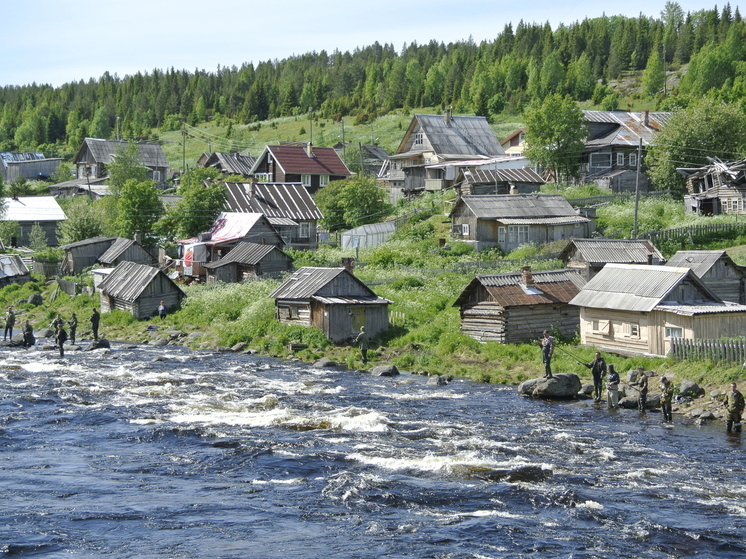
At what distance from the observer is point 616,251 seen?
4516 cm

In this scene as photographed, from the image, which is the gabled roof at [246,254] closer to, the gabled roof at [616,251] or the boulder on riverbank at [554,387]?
the gabled roof at [616,251]

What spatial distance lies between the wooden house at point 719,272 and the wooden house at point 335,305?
14.3m

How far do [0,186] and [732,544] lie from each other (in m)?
84.4

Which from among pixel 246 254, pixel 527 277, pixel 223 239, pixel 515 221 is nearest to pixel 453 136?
pixel 515 221

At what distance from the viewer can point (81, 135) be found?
176500 millimetres

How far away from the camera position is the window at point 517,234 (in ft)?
194

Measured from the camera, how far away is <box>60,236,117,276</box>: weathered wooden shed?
64.4 m

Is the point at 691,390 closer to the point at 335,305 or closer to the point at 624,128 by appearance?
the point at 335,305

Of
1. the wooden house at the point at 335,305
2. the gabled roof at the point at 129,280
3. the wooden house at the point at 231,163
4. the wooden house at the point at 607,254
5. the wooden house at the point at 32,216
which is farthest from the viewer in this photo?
the wooden house at the point at 231,163

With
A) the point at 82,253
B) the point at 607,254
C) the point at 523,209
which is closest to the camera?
the point at 607,254

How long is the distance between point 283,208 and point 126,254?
13.7 m

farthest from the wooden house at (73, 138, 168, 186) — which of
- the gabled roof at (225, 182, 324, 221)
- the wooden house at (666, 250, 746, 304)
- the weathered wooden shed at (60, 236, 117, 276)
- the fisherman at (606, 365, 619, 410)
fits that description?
the fisherman at (606, 365, 619, 410)

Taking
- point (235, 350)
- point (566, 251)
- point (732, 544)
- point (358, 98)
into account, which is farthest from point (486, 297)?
point (358, 98)

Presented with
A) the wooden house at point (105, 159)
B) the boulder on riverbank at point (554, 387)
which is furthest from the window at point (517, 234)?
the wooden house at point (105, 159)
